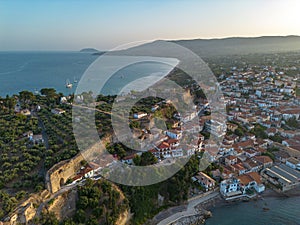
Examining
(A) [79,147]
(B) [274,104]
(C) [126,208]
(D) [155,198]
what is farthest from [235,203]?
(B) [274,104]

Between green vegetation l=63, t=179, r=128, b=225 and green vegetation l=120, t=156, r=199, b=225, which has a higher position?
green vegetation l=63, t=179, r=128, b=225

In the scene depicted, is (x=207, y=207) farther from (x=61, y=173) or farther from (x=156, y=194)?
(x=61, y=173)

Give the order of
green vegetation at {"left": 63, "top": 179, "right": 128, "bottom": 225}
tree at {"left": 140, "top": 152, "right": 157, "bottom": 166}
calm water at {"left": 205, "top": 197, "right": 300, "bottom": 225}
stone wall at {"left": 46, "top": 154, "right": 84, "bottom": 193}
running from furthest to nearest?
tree at {"left": 140, "top": 152, "right": 157, "bottom": 166} → calm water at {"left": 205, "top": 197, "right": 300, "bottom": 225} → stone wall at {"left": 46, "top": 154, "right": 84, "bottom": 193} → green vegetation at {"left": 63, "top": 179, "right": 128, "bottom": 225}

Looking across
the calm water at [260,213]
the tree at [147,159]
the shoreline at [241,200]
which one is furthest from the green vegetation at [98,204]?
the calm water at [260,213]

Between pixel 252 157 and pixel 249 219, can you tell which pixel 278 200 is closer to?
pixel 249 219

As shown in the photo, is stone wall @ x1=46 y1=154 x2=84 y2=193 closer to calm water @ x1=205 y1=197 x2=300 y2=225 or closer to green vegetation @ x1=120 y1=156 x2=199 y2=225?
green vegetation @ x1=120 y1=156 x2=199 y2=225

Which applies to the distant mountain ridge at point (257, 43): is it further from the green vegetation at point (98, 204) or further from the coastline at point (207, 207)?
the green vegetation at point (98, 204)

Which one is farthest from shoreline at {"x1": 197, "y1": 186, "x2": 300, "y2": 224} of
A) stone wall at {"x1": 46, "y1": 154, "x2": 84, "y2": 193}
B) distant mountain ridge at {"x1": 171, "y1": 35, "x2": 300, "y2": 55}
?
distant mountain ridge at {"x1": 171, "y1": 35, "x2": 300, "y2": 55}

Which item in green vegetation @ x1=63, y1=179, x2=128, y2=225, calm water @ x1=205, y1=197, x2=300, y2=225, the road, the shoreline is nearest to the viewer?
green vegetation @ x1=63, y1=179, x2=128, y2=225
